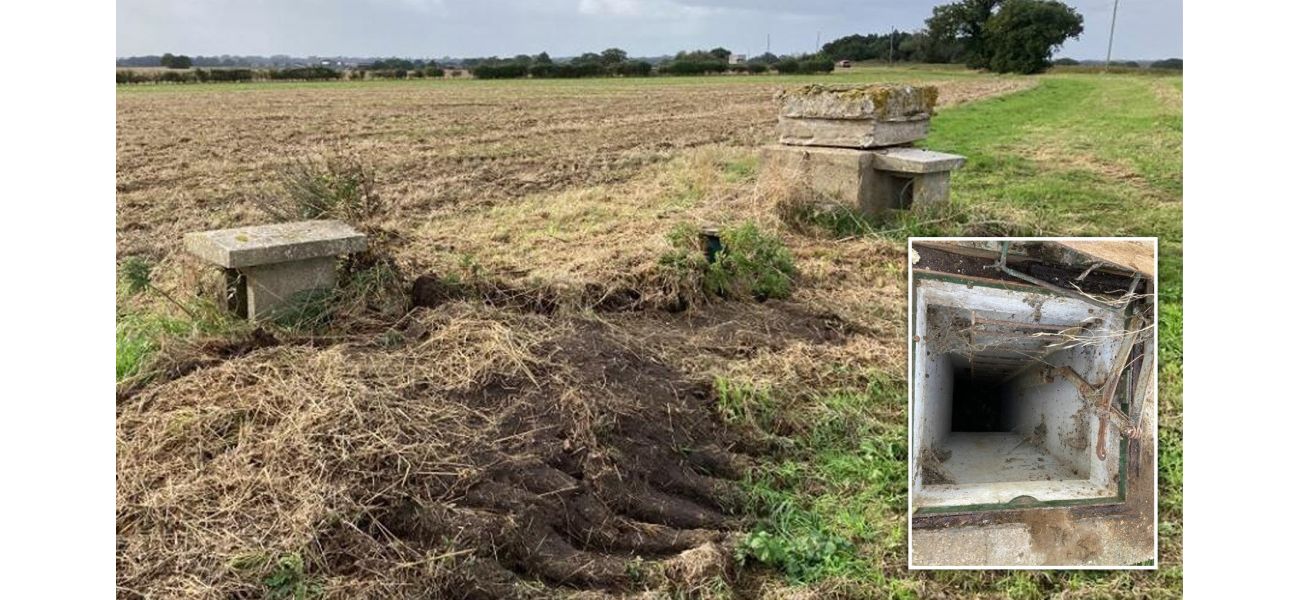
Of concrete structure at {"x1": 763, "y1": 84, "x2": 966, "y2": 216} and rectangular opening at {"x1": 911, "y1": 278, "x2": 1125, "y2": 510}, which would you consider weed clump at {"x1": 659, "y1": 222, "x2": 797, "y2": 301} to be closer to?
concrete structure at {"x1": 763, "y1": 84, "x2": 966, "y2": 216}

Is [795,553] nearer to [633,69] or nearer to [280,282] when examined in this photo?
[280,282]

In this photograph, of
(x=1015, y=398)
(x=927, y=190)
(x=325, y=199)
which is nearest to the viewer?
(x=1015, y=398)

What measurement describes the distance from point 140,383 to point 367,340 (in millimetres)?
1065

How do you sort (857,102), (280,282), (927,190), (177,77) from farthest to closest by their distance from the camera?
(177,77), (927,190), (857,102), (280,282)

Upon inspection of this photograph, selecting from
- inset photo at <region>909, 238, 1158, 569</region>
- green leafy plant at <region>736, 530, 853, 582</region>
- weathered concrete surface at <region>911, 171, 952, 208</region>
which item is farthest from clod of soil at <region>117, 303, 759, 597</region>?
weathered concrete surface at <region>911, 171, 952, 208</region>

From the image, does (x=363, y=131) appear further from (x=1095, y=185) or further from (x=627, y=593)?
(x=627, y=593)

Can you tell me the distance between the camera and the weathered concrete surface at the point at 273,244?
194 inches

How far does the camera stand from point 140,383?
4.58 metres

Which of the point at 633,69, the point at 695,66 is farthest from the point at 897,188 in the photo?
the point at 695,66

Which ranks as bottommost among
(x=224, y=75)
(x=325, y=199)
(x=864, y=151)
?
(x=325, y=199)

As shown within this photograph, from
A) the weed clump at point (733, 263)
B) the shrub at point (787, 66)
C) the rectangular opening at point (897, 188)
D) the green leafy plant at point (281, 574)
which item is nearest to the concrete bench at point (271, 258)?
the green leafy plant at point (281, 574)

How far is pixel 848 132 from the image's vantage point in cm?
950

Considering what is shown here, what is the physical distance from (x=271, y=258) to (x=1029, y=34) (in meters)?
69.3

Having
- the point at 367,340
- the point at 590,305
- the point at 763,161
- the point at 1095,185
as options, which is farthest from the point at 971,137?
the point at 367,340
